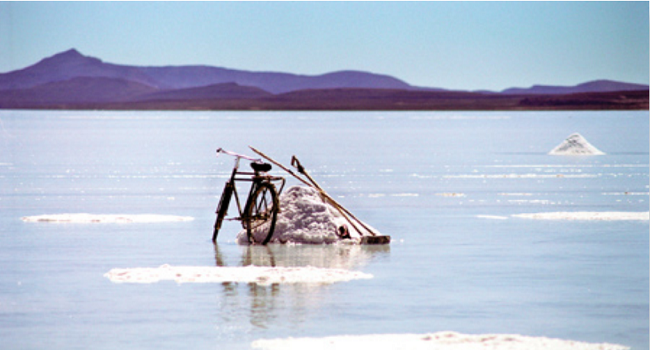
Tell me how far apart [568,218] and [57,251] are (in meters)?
8.64

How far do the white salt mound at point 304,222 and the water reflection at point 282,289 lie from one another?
28 cm

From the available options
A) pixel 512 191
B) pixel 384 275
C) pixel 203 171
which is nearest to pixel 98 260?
pixel 384 275

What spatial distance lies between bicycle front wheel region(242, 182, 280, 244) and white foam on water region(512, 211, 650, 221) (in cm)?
576

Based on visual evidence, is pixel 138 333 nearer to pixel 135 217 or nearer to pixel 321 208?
pixel 321 208

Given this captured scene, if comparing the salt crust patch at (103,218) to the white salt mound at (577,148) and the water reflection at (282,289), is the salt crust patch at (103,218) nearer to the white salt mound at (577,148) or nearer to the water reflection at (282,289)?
the water reflection at (282,289)

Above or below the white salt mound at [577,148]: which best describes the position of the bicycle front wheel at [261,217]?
above

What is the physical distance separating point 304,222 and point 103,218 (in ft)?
15.3

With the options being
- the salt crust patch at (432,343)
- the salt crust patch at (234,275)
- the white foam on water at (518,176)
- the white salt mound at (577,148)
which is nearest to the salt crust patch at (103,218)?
the salt crust patch at (234,275)

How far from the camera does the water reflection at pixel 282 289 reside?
11.0 m

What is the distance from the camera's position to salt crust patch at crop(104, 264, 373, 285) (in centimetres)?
1324

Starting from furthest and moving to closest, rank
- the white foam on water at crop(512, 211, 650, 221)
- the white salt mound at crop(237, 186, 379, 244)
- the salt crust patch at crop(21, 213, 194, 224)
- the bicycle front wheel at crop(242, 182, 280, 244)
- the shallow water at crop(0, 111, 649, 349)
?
the white foam on water at crop(512, 211, 650, 221)
the salt crust patch at crop(21, 213, 194, 224)
the white salt mound at crop(237, 186, 379, 244)
the bicycle front wheel at crop(242, 182, 280, 244)
the shallow water at crop(0, 111, 649, 349)

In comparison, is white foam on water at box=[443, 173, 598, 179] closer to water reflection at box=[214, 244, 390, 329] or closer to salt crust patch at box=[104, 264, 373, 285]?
water reflection at box=[214, 244, 390, 329]

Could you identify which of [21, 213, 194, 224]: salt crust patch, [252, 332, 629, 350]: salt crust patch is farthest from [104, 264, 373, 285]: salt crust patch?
[21, 213, 194, 224]: salt crust patch

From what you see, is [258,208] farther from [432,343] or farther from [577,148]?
[577,148]
